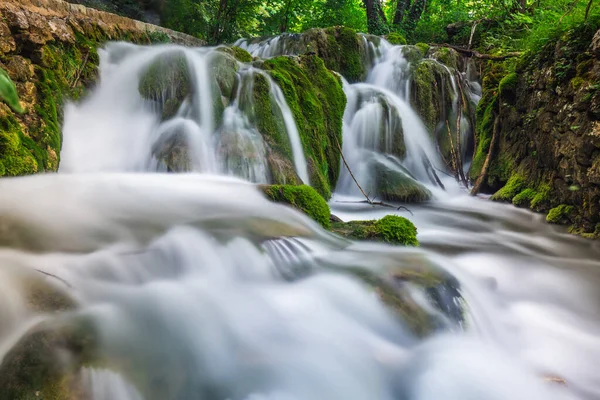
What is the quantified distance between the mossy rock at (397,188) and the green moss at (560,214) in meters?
1.91

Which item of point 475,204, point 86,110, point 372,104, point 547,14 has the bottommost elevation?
point 475,204

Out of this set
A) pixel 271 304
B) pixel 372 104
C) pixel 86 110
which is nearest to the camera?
pixel 271 304

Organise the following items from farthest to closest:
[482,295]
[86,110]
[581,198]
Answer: [86,110], [581,198], [482,295]

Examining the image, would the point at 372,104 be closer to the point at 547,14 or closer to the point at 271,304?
the point at 547,14

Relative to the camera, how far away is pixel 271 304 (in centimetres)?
259

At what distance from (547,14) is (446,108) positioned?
273cm

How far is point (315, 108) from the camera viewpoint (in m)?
6.55

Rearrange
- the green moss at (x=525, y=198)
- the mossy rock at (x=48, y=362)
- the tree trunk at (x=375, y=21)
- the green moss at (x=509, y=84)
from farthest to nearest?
the tree trunk at (x=375, y=21) → the green moss at (x=509, y=84) → the green moss at (x=525, y=198) → the mossy rock at (x=48, y=362)

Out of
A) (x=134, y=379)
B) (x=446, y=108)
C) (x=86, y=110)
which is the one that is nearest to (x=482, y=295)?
(x=134, y=379)

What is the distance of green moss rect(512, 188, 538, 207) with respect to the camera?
6242 millimetres

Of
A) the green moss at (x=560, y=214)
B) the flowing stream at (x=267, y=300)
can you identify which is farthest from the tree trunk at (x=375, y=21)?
the flowing stream at (x=267, y=300)

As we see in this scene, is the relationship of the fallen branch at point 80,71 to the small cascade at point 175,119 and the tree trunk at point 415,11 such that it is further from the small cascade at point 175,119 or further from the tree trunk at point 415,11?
the tree trunk at point 415,11

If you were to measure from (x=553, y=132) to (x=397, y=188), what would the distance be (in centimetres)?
235

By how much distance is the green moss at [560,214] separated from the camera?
529 cm
